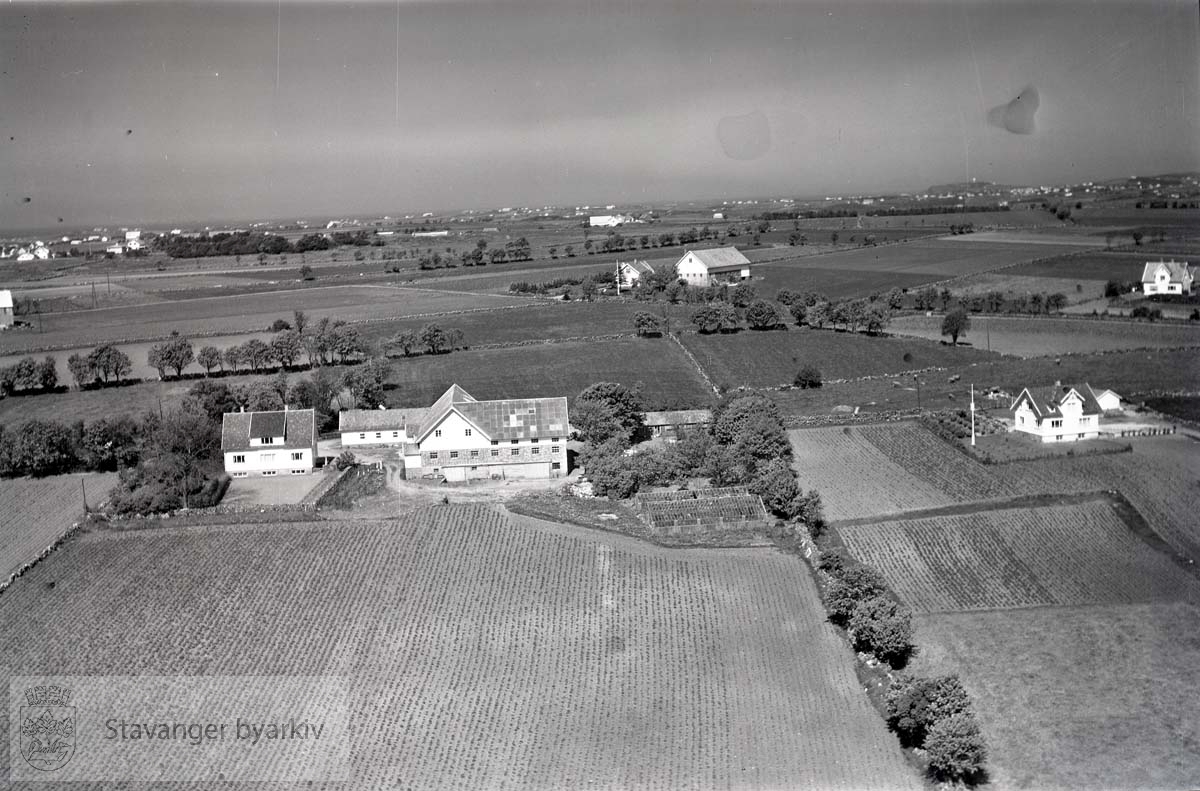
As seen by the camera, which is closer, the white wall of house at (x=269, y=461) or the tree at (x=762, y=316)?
the white wall of house at (x=269, y=461)

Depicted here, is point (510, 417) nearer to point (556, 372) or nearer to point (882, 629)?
point (556, 372)

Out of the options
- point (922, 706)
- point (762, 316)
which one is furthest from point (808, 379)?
point (922, 706)

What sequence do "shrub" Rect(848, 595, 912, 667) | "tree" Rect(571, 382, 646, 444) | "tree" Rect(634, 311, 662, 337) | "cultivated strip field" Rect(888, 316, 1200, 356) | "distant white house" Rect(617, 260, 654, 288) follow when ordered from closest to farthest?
"shrub" Rect(848, 595, 912, 667) < "tree" Rect(571, 382, 646, 444) < "cultivated strip field" Rect(888, 316, 1200, 356) < "tree" Rect(634, 311, 662, 337) < "distant white house" Rect(617, 260, 654, 288)

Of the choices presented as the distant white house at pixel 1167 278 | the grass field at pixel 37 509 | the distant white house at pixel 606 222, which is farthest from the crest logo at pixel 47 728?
the distant white house at pixel 606 222

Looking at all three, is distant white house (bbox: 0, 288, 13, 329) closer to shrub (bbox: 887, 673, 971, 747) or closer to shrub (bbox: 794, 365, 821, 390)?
shrub (bbox: 794, 365, 821, 390)

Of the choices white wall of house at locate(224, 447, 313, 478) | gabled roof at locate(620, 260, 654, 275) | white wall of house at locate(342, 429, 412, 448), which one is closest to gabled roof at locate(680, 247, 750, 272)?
gabled roof at locate(620, 260, 654, 275)

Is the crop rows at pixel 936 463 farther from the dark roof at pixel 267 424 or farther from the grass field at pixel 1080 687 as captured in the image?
the dark roof at pixel 267 424

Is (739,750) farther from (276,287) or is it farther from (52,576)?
(276,287)
